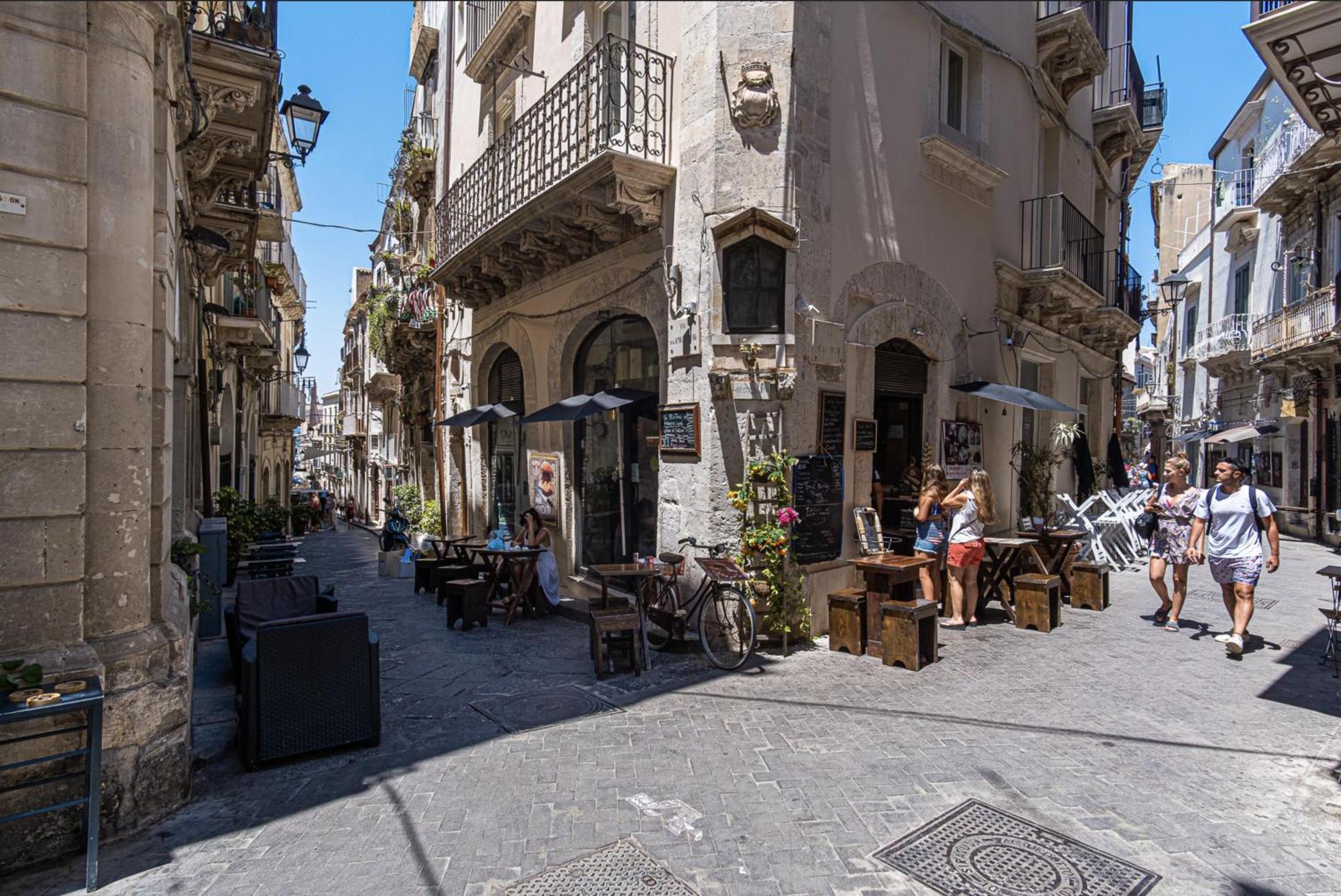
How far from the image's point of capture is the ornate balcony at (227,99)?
583cm

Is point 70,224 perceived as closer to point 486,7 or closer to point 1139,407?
point 486,7

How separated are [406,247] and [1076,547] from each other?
776 inches

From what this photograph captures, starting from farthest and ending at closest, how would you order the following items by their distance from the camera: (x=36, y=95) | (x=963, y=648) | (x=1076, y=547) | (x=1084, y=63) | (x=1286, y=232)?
1. (x=1286, y=232)
2. (x=1084, y=63)
3. (x=1076, y=547)
4. (x=963, y=648)
5. (x=36, y=95)

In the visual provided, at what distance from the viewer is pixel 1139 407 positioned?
42.0 m

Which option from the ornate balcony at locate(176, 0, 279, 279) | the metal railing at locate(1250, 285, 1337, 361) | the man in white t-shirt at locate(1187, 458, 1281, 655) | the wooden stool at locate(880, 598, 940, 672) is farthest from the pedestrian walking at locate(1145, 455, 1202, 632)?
the metal railing at locate(1250, 285, 1337, 361)

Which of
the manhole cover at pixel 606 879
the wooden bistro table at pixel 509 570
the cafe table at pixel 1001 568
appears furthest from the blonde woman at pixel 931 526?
the manhole cover at pixel 606 879

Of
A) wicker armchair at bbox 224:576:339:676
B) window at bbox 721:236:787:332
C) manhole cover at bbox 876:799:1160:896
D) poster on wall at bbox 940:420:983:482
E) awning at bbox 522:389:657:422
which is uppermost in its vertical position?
window at bbox 721:236:787:332

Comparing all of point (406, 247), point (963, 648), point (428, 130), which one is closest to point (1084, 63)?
point (963, 648)

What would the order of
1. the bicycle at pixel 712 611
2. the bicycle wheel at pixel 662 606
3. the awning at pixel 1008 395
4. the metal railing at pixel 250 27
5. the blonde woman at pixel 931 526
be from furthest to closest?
the awning at pixel 1008 395, the blonde woman at pixel 931 526, the bicycle wheel at pixel 662 606, the bicycle at pixel 712 611, the metal railing at pixel 250 27

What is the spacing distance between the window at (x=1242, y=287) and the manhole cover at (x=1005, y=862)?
1067 inches

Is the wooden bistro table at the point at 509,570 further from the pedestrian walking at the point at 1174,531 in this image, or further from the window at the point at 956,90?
the window at the point at 956,90

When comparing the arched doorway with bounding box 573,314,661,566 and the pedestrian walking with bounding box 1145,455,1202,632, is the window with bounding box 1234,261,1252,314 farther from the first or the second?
the arched doorway with bounding box 573,314,661,566

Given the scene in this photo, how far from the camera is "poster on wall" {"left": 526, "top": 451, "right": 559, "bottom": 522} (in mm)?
10508

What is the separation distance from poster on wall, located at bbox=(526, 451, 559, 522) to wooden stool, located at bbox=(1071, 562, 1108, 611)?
22.8ft
